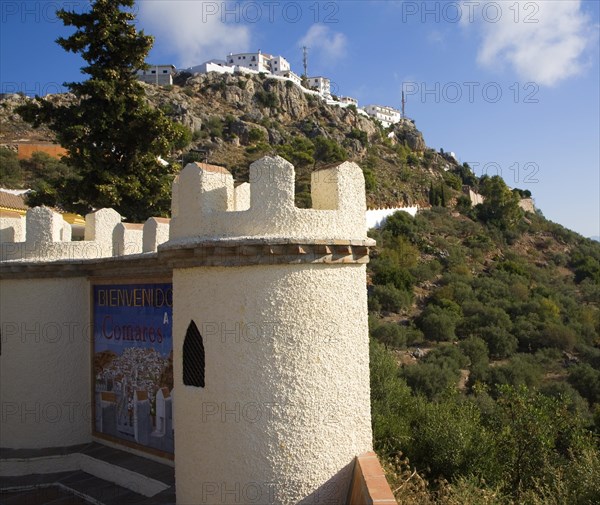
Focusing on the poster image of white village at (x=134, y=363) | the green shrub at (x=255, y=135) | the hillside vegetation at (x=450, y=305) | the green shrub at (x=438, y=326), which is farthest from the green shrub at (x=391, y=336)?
the green shrub at (x=255, y=135)

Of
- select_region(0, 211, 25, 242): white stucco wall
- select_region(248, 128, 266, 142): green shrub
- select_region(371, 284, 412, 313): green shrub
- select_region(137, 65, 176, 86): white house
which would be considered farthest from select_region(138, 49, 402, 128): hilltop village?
select_region(0, 211, 25, 242): white stucco wall

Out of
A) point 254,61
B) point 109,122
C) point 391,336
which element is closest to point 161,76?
point 254,61

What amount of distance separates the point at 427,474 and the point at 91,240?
7.04 metres

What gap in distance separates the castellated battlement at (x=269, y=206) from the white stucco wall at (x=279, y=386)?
1.41ft

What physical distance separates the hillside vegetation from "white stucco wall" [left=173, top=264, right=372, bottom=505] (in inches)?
59.1

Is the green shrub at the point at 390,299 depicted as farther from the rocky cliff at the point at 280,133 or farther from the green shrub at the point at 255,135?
the green shrub at the point at 255,135

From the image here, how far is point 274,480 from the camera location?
206 inches

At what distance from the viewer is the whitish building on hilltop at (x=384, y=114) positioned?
127 metres

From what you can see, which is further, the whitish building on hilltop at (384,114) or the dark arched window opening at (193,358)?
the whitish building on hilltop at (384,114)

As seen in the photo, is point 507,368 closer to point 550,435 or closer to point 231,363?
point 550,435

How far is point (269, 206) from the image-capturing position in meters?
5.50

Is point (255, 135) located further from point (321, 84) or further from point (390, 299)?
point (321, 84)

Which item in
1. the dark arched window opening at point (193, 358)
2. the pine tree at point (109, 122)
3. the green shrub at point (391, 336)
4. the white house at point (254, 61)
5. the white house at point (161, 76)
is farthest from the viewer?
the white house at point (254, 61)

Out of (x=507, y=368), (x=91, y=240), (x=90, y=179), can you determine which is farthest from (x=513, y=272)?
(x=91, y=240)
